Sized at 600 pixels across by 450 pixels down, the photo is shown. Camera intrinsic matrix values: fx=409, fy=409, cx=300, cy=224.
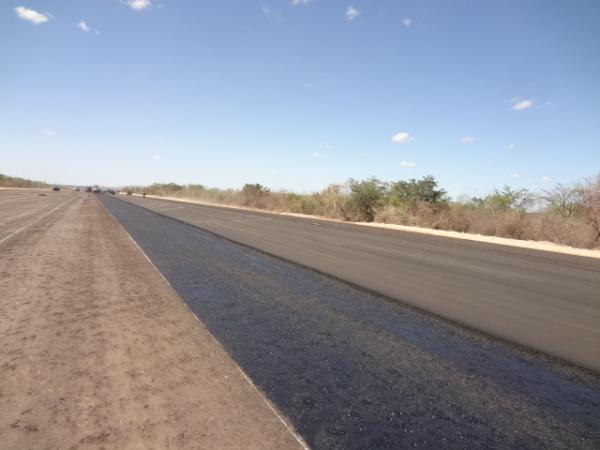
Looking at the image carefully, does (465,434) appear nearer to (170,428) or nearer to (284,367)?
(284,367)

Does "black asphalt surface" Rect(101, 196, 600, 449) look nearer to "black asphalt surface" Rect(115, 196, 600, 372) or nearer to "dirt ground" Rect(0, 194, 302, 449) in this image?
"dirt ground" Rect(0, 194, 302, 449)

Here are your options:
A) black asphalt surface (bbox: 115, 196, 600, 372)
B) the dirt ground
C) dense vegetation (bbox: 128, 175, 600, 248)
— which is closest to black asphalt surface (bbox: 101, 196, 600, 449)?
the dirt ground

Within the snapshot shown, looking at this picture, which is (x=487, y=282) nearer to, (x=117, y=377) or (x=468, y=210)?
(x=117, y=377)

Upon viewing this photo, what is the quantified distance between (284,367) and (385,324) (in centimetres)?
217

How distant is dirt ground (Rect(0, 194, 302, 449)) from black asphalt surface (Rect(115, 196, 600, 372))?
3929 millimetres

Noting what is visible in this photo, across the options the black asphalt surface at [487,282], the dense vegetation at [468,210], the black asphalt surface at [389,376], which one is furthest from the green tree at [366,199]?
the black asphalt surface at [389,376]

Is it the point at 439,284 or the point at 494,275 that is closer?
the point at 439,284

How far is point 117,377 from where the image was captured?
12.7 ft

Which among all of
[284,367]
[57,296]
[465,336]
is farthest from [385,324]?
[57,296]

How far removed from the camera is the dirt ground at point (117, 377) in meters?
2.92

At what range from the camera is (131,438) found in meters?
2.89

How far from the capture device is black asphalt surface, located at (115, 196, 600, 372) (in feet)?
19.3

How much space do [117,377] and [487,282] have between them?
8.03 meters

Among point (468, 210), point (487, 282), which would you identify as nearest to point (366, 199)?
point (468, 210)
